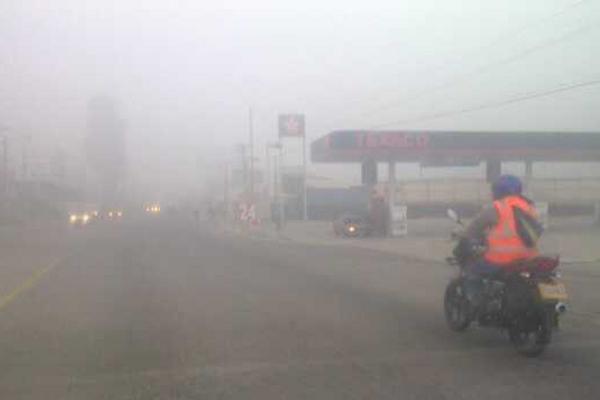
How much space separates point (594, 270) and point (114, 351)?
12676 mm

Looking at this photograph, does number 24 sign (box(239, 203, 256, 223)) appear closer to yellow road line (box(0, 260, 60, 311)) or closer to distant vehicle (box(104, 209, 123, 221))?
yellow road line (box(0, 260, 60, 311))

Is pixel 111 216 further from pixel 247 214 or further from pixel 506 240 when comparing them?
pixel 506 240

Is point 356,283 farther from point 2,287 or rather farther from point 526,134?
point 526,134

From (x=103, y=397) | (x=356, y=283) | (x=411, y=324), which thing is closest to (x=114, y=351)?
(x=103, y=397)

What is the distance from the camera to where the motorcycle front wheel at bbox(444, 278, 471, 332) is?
8.87 meters

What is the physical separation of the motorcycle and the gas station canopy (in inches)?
1672

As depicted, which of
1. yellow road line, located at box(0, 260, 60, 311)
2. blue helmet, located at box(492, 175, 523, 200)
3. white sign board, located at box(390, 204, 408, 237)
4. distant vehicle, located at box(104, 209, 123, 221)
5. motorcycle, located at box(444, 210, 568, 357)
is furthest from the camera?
distant vehicle, located at box(104, 209, 123, 221)

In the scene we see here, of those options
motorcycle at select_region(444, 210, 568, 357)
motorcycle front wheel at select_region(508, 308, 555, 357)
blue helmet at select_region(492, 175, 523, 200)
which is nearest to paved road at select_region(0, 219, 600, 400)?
motorcycle front wheel at select_region(508, 308, 555, 357)

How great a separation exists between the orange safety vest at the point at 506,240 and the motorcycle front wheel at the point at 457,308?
2.57ft

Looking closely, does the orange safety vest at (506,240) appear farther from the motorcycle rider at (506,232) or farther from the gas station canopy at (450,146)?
the gas station canopy at (450,146)

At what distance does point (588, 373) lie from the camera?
7.01 metres

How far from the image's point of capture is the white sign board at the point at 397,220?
121 feet

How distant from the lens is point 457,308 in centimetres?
916

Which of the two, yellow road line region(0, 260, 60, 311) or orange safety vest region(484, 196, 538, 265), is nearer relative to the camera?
orange safety vest region(484, 196, 538, 265)
